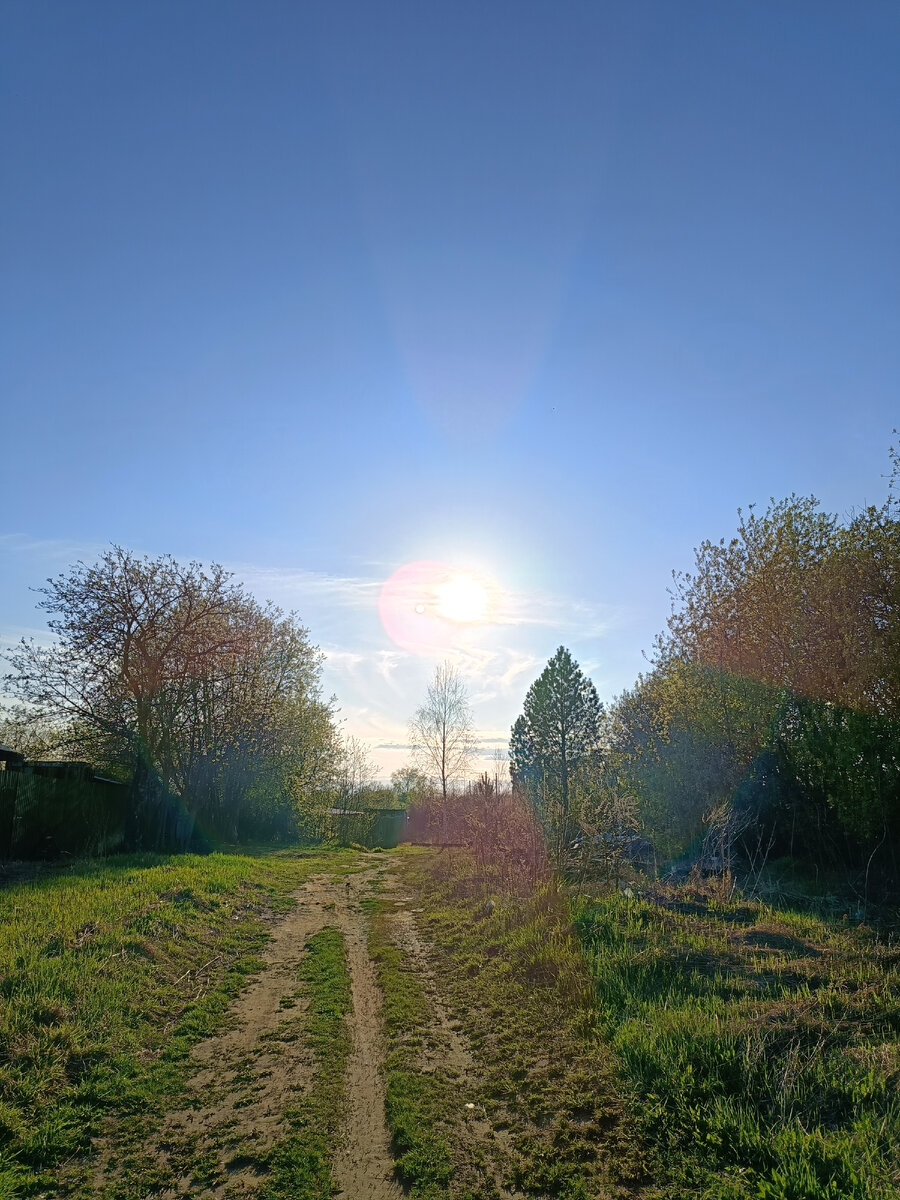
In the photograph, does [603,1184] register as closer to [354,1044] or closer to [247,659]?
[354,1044]

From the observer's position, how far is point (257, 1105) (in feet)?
16.1

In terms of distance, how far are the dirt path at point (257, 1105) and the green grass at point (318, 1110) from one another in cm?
9

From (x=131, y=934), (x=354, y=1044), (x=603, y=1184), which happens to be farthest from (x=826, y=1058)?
(x=131, y=934)

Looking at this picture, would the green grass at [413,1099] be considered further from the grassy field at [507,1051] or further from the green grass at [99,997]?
the green grass at [99,997]

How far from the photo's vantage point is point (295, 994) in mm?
7445

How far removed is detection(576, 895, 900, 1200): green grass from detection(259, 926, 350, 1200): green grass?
2135mm

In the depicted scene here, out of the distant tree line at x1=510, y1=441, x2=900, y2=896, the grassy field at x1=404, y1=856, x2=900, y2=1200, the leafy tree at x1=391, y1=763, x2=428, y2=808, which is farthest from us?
the leafy tree at x1=391, y1=763, x2=428, y2=808

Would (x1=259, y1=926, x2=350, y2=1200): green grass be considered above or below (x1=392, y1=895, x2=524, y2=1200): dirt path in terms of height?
above

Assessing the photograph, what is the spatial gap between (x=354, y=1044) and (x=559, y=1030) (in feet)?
6.35

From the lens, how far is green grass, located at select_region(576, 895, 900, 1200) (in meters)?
3.80

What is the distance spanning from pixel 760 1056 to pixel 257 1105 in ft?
12.3

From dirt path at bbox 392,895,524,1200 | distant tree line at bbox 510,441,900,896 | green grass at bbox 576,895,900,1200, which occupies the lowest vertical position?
dirt path at bbox 392,895,524,1200

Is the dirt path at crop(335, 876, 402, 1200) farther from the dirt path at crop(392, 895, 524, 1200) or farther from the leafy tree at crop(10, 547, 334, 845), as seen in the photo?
the leafy tree at crop(10, 547, 334, 845)

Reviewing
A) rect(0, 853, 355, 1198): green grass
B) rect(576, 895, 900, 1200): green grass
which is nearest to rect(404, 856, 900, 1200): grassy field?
rect(576, 895, 900, 1200): green grass
